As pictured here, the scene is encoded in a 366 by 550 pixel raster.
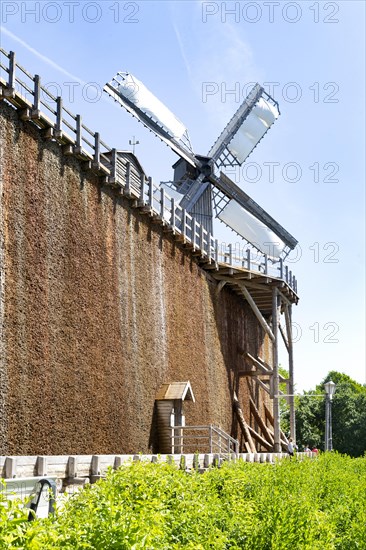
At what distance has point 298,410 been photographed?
65375 mm

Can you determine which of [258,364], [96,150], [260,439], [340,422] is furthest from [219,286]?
[340,422]

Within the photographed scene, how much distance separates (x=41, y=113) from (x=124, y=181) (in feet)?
18.7

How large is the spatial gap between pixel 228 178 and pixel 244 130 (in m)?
3.01

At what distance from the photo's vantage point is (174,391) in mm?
25656

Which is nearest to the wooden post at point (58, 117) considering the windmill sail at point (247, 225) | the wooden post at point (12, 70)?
the wooden post at point (12, 70)

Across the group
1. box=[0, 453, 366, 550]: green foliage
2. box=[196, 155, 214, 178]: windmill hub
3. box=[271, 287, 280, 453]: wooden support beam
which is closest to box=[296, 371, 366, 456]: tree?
box=[271, 287, 280, 453]: wooden support beam

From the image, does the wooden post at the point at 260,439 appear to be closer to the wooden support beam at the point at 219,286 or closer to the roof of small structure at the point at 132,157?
the wooden support beam at the point at 219,286

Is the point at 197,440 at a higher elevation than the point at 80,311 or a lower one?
lower

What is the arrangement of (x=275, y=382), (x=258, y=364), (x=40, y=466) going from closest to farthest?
(x=40, y=466), (x=275, y=382), (x=258, y=364)

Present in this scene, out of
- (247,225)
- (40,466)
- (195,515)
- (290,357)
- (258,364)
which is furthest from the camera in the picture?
(247,225)

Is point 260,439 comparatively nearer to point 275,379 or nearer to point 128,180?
point 275,379

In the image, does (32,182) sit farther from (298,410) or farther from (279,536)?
(298,410)

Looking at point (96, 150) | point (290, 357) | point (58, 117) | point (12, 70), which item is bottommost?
point (290, 357)

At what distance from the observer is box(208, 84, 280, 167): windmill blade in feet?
127
